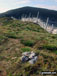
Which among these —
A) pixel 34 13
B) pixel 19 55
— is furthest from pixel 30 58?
pixel 34 13

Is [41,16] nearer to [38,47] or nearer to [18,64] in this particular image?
[38,47]

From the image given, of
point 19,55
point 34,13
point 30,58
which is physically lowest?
point 34,13

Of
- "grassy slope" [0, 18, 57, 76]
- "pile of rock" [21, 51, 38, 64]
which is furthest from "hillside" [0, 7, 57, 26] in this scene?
"pile of rock" [21, 51, 38, 64]

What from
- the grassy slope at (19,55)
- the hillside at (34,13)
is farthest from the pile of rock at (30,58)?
the hillside at (34,13)

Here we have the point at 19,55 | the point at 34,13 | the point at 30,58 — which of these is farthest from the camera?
the point at 34,13

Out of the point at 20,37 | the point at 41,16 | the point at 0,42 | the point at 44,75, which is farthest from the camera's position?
the point at 41,16

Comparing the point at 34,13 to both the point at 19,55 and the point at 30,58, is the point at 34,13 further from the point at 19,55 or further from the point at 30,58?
the point at 30,58

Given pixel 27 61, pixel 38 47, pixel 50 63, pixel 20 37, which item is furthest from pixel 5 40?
pixel 50 63

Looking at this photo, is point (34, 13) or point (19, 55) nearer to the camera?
point (19, 55)

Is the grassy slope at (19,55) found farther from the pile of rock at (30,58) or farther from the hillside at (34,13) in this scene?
the hillside at (34,13)

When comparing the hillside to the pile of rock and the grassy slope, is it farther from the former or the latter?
the pile of rock

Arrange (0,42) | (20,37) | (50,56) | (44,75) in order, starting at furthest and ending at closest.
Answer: (20,37), (0,42), (50,56), (44,75)
